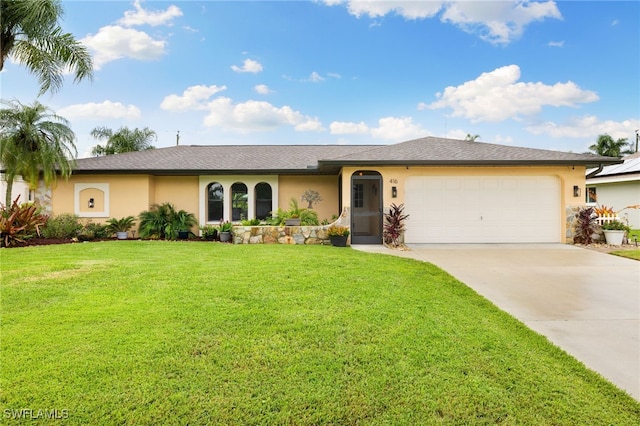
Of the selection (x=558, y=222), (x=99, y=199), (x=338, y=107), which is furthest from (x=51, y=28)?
(x=558, y=222)

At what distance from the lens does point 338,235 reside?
35.3 feet

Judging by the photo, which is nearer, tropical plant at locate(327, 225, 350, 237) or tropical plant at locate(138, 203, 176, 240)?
tropical plant at locate(327, 225, 350, 237)

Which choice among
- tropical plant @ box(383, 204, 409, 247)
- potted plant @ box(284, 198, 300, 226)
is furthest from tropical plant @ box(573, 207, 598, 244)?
potted plant @ box(284, 198, 300, 226)

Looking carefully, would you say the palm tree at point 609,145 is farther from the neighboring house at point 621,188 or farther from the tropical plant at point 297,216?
the tropical plant at point 297,216

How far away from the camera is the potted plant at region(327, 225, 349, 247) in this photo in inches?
424

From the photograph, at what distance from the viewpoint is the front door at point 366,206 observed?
11.3 metres

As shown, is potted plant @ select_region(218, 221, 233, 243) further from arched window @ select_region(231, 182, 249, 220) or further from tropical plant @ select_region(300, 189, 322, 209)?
tropical plant @ select_region(300, 189, 322, 209)

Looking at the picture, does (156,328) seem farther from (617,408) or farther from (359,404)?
(617,408)

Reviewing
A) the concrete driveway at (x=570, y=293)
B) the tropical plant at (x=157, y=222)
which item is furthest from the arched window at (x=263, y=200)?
the concrete driveway at (x=570, y=293)

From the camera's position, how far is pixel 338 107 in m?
18.8

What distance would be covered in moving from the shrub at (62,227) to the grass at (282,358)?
318 inches

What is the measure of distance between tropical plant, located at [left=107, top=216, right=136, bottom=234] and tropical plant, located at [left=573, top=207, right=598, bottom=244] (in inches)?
625

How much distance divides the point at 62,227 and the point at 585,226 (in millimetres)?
18133

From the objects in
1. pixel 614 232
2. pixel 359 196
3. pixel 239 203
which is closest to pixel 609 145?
pixel 614 232
